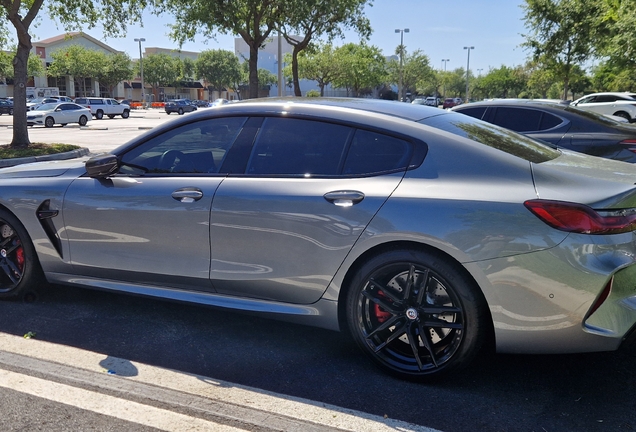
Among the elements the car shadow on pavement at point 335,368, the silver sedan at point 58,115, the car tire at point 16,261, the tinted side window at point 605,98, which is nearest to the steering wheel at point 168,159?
the car shadow on pavement at point 335,368

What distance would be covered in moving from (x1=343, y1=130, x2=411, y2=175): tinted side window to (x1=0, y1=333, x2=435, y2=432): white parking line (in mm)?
1339

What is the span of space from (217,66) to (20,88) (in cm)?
8010

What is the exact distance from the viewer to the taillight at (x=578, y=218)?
9.50 feet

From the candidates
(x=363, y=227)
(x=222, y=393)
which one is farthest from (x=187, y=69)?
(x=222, y=393)

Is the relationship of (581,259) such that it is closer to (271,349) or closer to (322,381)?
(322,381)

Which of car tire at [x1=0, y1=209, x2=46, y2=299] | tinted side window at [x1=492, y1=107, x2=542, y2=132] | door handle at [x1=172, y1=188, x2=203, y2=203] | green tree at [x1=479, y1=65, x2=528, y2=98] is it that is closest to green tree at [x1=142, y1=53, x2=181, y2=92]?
green tree at [x1=479, y1=65, x2=528, y2=98]

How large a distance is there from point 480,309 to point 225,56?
94.9m

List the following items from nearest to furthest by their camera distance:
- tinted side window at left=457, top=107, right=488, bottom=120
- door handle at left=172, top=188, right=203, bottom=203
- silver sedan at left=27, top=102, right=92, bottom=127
Answer: door handle at left=172, top=188, right=203, bottom=203
tinted side window at left=457, top=107, right=488, bottom=120
silver sedan at left=27, top=102, right=92, bottom=127

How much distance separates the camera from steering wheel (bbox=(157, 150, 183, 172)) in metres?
4.07

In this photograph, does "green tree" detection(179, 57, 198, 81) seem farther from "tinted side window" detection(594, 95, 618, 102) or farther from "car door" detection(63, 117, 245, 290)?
"car door" detection(63, 117, 245, 290)

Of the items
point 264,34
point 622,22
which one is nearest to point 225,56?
point 264,34

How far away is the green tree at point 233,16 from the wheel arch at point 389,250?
69.3 feet

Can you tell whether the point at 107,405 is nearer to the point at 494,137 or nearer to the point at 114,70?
the point at 494,137

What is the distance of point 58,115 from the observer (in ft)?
111
